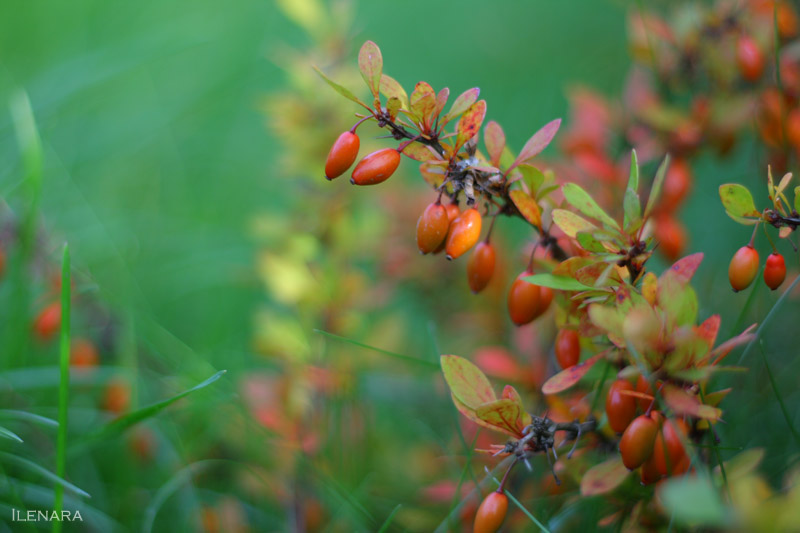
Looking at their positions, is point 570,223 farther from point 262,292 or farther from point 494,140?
point 262,292

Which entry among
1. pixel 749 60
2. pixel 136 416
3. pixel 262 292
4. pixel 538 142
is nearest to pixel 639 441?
pixel 538 142

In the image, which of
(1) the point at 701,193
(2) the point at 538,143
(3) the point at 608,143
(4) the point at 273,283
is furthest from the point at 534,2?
(2) the point at 538,143

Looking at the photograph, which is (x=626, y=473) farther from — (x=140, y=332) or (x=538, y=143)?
(x=140, y=332)

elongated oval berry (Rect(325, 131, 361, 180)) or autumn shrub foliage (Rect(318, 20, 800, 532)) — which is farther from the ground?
elongated oval berry (Rect(325, 131, 361, 180))

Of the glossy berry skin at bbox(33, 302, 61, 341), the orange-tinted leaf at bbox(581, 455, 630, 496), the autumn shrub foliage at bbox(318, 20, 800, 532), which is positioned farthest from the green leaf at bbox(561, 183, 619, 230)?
the glossy berry skin at bbox(33, 302, 61, 341)

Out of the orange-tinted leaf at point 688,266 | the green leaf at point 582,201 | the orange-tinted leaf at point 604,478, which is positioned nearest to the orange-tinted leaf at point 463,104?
the green leaf at point 582,201

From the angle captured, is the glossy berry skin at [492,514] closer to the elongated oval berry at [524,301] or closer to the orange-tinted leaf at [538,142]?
the elongated oval berry at [524,301]

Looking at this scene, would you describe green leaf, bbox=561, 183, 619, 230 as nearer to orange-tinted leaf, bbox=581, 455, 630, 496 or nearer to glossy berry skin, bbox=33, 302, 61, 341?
orange-tinted leaf, bbox=581, 455, 630, 496
